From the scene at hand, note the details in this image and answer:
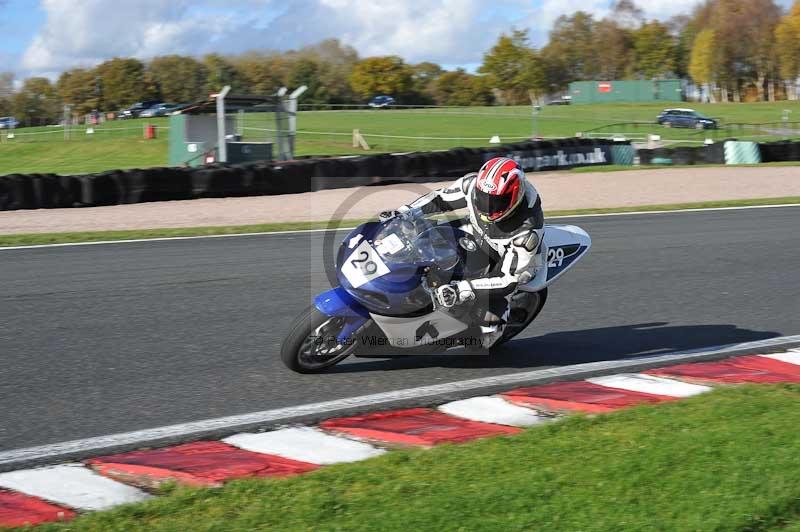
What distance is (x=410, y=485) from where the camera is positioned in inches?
159

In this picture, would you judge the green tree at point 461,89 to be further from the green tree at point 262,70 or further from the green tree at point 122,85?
the green tree at point 122,85

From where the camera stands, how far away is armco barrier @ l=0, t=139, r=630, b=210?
58.6 ft

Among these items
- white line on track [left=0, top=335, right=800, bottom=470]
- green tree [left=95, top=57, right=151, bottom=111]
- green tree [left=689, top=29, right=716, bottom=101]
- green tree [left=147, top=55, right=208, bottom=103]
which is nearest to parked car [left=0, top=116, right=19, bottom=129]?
green tree [left=95, top=57, right=151, bottom=111]

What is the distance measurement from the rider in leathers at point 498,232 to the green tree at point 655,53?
10555cm

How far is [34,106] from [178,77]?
13868 millimetres

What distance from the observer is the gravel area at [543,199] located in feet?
52.5

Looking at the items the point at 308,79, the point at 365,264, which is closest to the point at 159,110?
the point at 308,79

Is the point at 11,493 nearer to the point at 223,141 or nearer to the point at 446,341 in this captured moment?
the point at 446,341

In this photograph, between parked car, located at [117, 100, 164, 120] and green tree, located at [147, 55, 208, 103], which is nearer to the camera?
parked car, located at [117, 100, 164, 120]

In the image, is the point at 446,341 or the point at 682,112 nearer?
the point at 446,341

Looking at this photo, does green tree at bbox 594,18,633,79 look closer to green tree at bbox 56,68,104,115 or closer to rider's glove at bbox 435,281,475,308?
green tree at bbox 56,68,104,115

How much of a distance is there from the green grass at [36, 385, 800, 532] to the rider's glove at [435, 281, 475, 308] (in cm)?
119

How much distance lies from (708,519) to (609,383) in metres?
2.48

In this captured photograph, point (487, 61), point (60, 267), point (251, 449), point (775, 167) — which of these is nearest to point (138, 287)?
point (60, 267)
